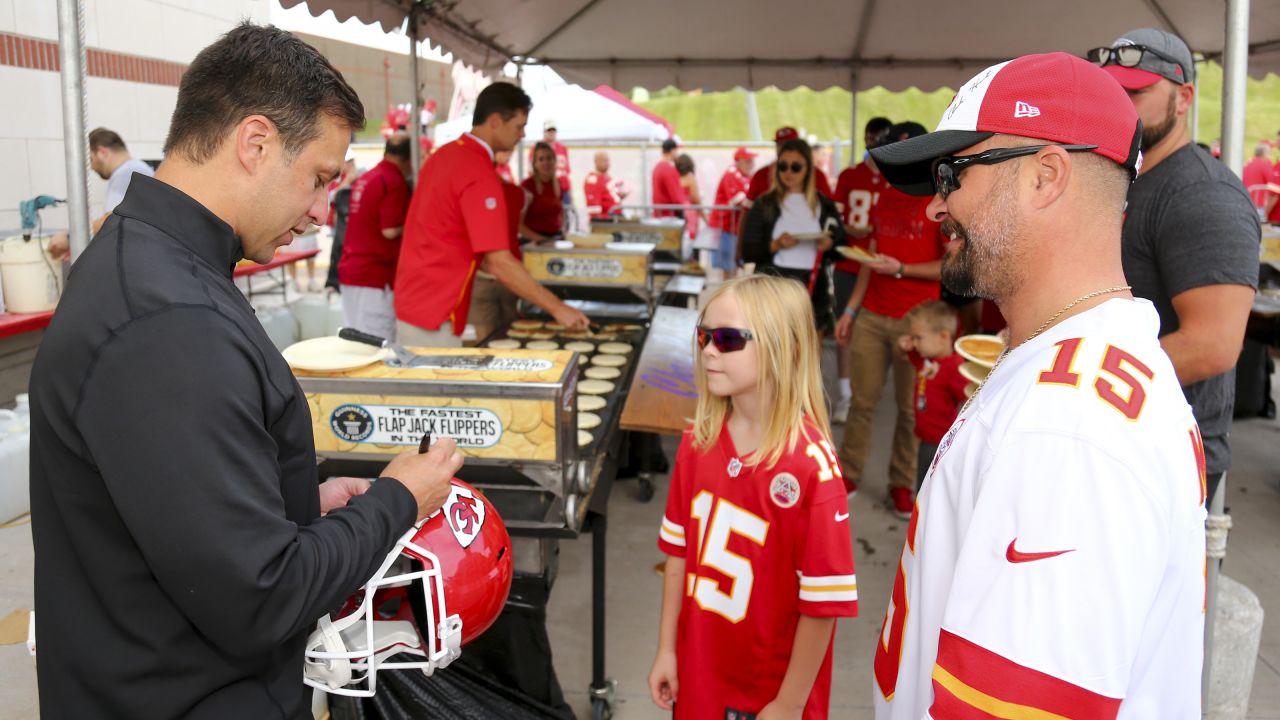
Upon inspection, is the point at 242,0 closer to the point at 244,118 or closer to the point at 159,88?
the point at 159,88

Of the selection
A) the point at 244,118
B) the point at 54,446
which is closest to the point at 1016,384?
the point at 244,118

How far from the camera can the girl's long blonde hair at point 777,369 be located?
1.95m

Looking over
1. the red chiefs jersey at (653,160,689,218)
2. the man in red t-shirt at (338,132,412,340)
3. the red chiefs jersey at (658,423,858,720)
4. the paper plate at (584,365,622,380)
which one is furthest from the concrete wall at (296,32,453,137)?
the red chiefs jersey at (658,423,858,720)

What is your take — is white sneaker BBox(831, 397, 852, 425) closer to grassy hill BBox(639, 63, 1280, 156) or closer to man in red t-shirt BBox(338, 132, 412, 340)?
man in red t-shirt BBox(338, 132, 412, 340)

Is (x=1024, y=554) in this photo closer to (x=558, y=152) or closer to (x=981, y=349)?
(x=981, y=349)

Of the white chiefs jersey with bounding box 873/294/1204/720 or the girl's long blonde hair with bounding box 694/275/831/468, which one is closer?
the white chiefs jersey with bounding box 873/294/1204/720

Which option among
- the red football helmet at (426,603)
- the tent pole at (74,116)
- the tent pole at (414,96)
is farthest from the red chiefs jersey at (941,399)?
the tent pole at (414,96)

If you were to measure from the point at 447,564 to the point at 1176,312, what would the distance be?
180 centimetres

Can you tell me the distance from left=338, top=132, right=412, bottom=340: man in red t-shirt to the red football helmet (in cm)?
443

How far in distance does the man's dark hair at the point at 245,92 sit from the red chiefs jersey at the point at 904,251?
3.80 meters

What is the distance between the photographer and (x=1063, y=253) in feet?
3.57

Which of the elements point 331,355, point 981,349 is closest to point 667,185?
point 981,349

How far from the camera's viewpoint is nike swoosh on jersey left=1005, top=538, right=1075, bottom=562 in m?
0.88

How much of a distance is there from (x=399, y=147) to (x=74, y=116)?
3.46 metres
